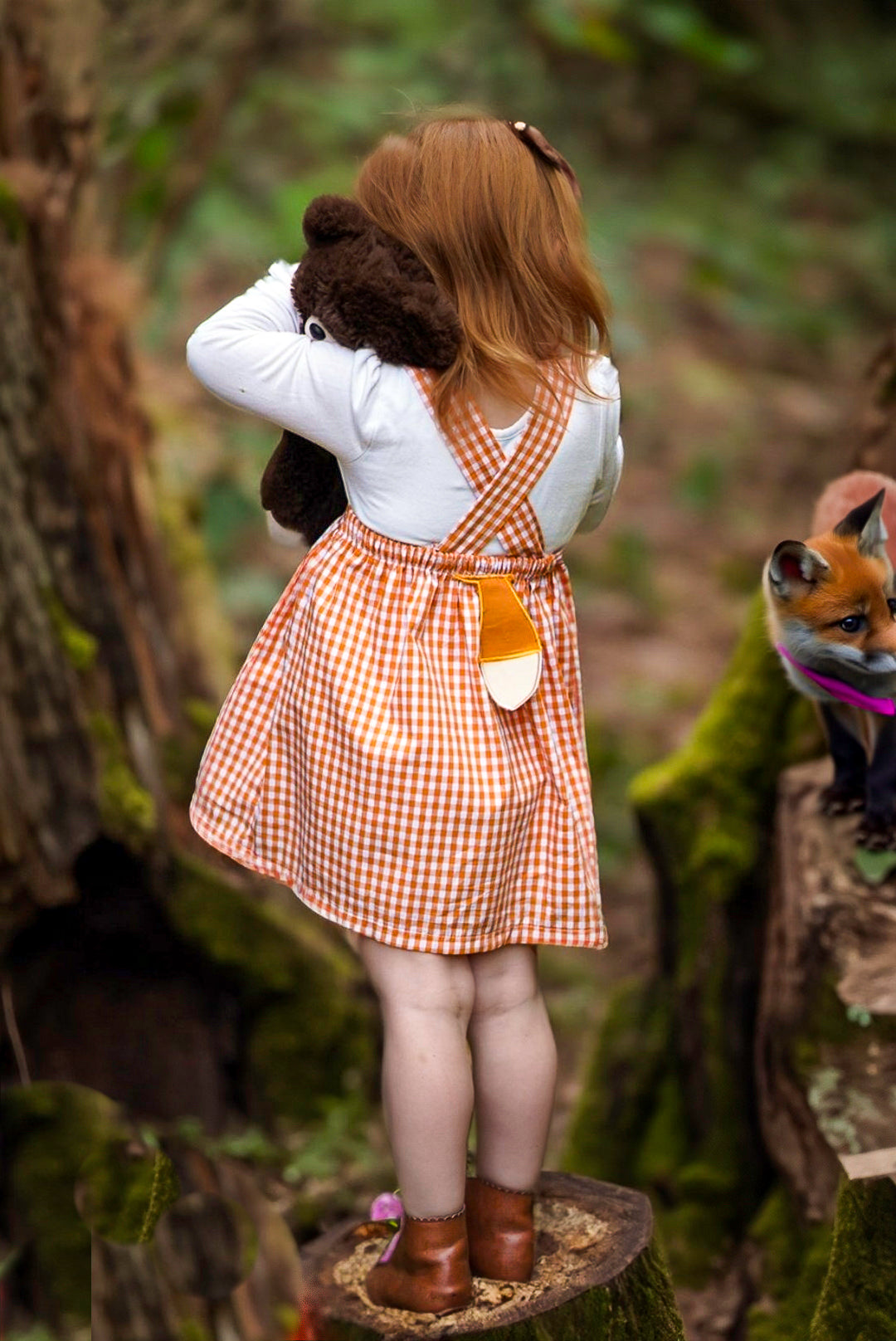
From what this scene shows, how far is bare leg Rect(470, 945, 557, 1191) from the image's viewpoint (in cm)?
255

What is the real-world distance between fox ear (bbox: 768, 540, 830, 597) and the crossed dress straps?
0.49 metres

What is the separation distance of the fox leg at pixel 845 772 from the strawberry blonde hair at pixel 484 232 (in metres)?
1.28

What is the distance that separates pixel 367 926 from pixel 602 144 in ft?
29.4

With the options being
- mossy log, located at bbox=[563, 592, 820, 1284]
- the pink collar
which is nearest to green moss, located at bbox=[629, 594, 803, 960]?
mossy log, located at bbox=[563, 592, 820, 1284]

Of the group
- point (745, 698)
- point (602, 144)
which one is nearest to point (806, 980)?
point (745, 698)

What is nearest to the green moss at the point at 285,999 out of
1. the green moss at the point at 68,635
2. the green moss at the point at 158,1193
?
the green moss at the point at 68,635

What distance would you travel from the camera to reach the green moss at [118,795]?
12.6 feet

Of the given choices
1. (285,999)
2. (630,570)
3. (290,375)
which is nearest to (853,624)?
(290,375)

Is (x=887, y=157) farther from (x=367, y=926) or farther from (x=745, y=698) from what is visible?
(x=367, y=926)

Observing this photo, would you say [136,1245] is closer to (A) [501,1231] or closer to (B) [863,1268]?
(A) [501,1231]

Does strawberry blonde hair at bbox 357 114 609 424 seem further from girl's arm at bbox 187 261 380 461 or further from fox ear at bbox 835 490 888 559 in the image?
fox ear at bbox 835 490 888 559

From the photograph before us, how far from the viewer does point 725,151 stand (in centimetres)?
1052

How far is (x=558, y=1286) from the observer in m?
2.55

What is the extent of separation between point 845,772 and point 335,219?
5.95ft
